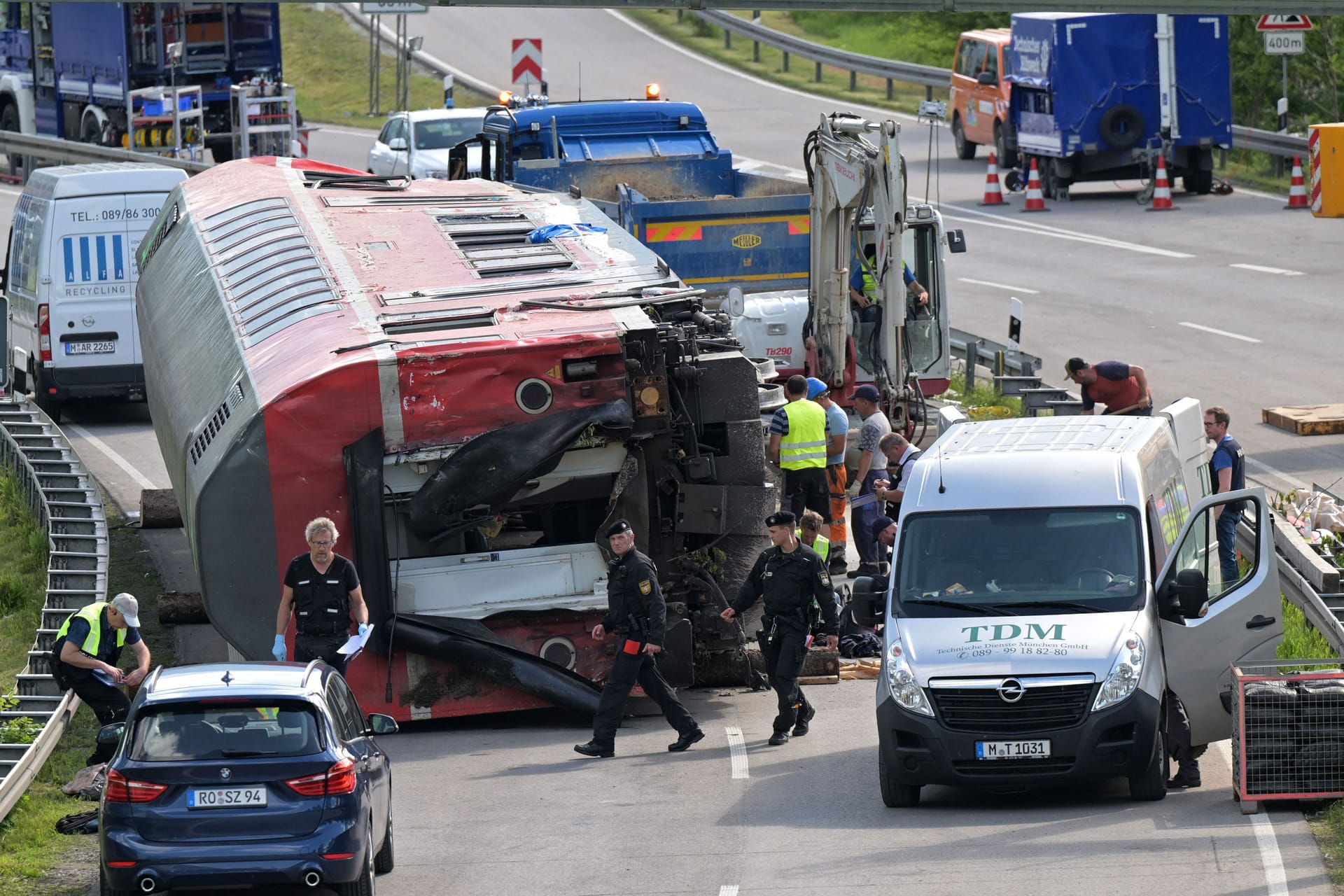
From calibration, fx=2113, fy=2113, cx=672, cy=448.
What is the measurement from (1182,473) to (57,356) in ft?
47.4

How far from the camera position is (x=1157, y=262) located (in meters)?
33.3

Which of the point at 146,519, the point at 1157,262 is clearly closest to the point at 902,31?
the point at 1157,262

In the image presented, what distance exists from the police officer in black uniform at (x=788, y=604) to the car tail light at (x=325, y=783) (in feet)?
14.9

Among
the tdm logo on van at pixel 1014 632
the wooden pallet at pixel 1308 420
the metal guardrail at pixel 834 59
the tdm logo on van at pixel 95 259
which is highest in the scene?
the metal guardrail at pixel 834 59

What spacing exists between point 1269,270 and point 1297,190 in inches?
221

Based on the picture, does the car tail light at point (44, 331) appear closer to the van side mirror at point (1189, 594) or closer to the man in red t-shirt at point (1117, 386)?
the man in red t-shirt at point (1117, 386)

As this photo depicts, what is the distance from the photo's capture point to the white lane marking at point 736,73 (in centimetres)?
4859

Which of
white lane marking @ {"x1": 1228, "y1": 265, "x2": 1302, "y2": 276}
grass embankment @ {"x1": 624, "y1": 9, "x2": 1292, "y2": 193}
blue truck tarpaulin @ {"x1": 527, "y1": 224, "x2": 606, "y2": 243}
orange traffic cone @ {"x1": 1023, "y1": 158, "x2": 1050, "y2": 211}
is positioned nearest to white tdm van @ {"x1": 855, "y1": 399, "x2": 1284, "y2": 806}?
blue truck tarpaulin @ {"x1": 527, "y1": 224, "x2": 606, "y2": 243}

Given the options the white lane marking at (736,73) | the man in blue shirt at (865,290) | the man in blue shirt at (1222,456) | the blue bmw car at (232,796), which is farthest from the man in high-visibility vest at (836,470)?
the white lane marking at (736,73)

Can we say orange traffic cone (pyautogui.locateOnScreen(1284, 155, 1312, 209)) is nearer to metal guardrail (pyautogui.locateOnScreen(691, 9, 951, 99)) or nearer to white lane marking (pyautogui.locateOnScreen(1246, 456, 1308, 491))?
metal guardrail (pyautogui.locateOnScreen(691, 9, 951, 99))

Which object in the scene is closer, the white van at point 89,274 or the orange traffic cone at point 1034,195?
the white van at point 89,274

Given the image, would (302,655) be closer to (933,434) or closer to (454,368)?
(454,368)

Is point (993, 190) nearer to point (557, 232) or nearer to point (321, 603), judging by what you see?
point (557, 232)

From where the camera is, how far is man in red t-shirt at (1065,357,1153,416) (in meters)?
18.4
